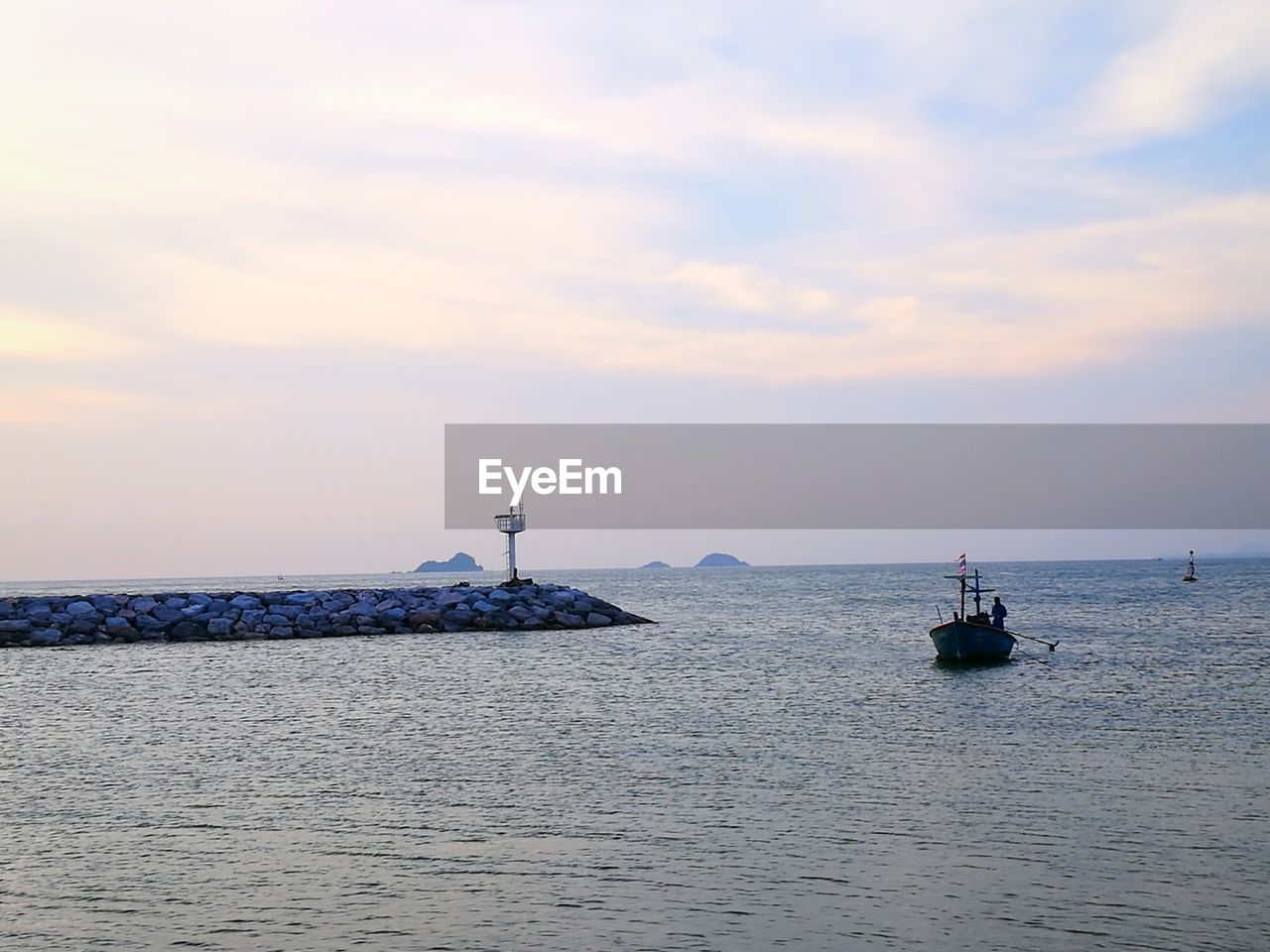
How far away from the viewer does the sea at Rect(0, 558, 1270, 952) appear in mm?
14188

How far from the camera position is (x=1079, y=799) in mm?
20688

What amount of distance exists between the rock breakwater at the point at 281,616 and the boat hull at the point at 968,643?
29.8 meters

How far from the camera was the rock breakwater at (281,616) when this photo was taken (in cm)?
6400

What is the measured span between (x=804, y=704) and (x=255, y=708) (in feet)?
55.3

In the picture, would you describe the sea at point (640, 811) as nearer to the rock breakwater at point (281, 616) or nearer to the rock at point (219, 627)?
the rock at point (219, 627)

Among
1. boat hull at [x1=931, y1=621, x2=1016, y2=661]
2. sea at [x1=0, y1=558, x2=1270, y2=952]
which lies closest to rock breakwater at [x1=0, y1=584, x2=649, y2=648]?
sea at [x1=0, y1=558, x2=1270, y2=952]

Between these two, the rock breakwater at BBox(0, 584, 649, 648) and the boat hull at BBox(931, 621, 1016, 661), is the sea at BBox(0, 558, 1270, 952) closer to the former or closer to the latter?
the boat hull at BBox(931, 621, 1016, 661)

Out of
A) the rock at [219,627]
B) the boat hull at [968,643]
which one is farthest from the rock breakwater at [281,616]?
the boat hull at [968,643]

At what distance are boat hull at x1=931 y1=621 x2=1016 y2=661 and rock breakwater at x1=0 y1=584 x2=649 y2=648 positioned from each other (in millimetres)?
29829

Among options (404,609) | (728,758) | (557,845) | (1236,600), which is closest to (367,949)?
(557,845)

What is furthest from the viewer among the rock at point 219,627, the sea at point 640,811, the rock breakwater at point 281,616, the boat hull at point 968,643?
the rock at point 219,627

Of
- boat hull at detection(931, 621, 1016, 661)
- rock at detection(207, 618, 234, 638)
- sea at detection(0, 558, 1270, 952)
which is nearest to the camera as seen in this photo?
sea at detection(0, 558, 1270, 952)

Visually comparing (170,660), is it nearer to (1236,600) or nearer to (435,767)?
(435,767)

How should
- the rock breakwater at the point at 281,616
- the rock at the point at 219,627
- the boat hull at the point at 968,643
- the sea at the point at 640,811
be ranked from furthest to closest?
the rock at the point at 219,627
the rock breakwater at the point at 281,616
the boat hull at the point at 968,643
the sea at the point at 640,811
